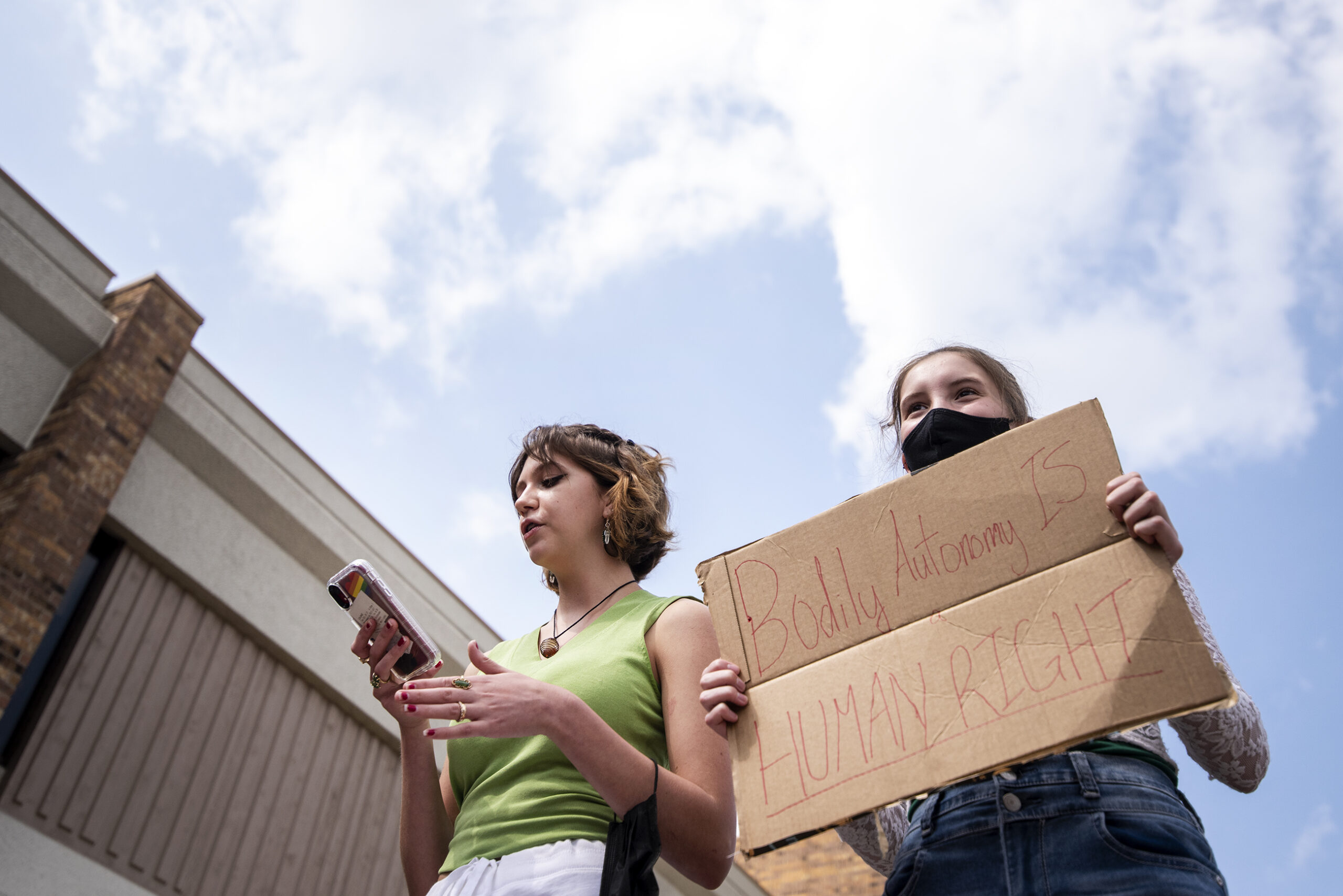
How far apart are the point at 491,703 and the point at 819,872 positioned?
13.3 m

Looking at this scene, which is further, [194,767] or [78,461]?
[194,767]

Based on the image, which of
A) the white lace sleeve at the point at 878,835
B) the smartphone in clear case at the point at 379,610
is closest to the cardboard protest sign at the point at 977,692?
the white lace sleeve at the point at 878,835

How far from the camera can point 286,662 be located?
7352mm

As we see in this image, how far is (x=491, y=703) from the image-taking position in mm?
1744

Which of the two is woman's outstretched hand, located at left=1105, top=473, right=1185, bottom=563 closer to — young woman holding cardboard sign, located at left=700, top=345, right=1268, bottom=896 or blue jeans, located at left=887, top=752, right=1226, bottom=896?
young woman holding cardboard sign, located at left=700, top=345, right=1268, bottom=896

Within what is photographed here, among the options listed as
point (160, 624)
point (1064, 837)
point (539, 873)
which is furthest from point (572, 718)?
point (160, 624)

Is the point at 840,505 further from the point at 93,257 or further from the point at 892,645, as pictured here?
the point at 93,257

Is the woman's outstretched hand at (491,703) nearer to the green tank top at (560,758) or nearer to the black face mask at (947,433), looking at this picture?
the green tank top at (560,758)

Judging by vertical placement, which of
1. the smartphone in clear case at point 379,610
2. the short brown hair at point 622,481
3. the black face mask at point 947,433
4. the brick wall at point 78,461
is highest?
the brick wall at point 78,461

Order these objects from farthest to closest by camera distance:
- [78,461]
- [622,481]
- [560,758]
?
[78,461], [622,481], [560,758]

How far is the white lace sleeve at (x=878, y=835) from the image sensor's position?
6.72ft

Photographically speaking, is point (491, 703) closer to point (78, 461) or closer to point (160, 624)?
point (78, 461)

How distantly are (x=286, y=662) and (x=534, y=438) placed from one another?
219 inches

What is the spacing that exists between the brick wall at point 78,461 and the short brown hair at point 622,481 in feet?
14.5
